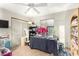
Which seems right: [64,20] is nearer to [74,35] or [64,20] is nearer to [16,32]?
[74,35]

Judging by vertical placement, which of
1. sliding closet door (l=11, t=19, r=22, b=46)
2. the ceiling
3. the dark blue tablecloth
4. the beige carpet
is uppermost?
the ceiling

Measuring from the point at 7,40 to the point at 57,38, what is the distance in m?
0.85

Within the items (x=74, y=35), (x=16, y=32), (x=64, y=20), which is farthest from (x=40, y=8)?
(x=74, y=35)

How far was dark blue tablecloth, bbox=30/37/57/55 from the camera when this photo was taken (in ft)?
6.32

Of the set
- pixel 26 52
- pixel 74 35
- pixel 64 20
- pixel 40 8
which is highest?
pixel 40 8

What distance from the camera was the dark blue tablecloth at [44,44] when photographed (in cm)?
193

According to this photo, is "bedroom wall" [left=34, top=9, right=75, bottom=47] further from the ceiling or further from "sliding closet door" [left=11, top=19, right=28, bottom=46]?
"sliding closet door" [left=11, top=19, right=28, bottom=46]

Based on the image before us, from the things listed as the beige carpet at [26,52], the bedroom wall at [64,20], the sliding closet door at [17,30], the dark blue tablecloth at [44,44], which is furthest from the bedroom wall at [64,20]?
the sliding closet door at [17,30]

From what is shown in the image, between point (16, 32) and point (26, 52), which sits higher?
point (16, 32)

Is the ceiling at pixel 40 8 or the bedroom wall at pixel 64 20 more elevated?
the ceiling at pixel 40 8

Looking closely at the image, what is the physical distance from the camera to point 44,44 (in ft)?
6.41

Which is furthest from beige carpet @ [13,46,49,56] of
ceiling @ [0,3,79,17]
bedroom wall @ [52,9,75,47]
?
ceiling @ [0,3,79,17]

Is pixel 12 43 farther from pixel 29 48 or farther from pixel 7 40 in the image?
pixel 29 48

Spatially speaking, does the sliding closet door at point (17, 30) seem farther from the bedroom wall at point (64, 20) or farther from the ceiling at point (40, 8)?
the bedroom wall at point (64, 20)
